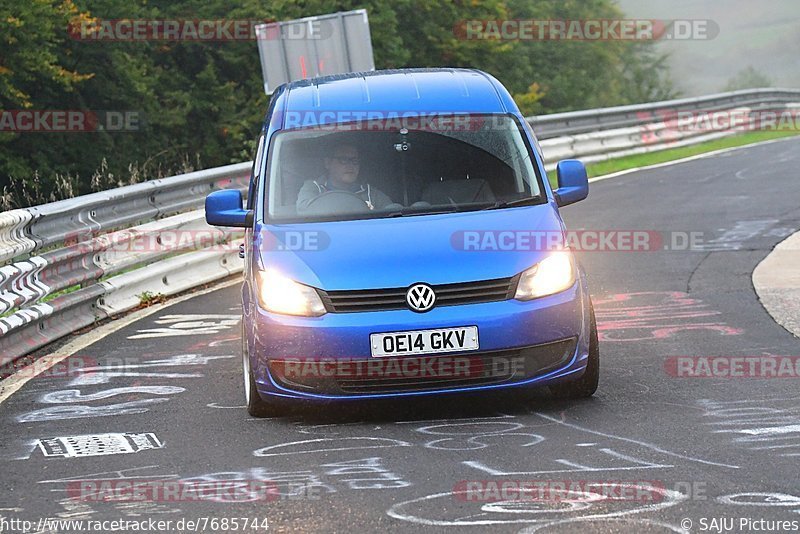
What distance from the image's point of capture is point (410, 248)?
7.63 m

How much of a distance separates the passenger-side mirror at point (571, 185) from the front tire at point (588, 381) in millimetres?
984

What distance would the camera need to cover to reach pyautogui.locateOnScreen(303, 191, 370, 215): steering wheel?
8283 mm

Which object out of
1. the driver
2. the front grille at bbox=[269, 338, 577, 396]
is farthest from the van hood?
the front grille at bbox=[269, 338, 577, 396]

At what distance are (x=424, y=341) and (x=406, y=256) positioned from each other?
47 cm

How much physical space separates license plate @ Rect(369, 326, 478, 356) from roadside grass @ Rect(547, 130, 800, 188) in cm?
1510

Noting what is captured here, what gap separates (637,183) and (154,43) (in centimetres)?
2514

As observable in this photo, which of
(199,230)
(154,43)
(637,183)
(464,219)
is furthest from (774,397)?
(154,43)

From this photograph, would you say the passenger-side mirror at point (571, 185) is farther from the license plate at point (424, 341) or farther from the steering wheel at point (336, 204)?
the license plate at point (424, 341)

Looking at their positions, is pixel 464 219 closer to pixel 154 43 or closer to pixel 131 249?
pixel 131 249

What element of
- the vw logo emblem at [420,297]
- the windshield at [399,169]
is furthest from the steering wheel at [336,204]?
the vw logo emblem at [420,297]

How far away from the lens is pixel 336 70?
2908 cm

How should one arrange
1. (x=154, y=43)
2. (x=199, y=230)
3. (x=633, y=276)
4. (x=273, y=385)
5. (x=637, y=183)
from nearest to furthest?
(x=273, y=385)
(x=633, y=276)
(x=199, y=230)
(x=637, y=183)
(x=154, y=43)

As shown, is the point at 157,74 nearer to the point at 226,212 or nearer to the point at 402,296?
the point at 226,212

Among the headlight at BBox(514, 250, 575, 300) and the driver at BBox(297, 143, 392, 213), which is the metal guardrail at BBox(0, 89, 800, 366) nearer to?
the driver at BBox(297, 143, 392, 213)
